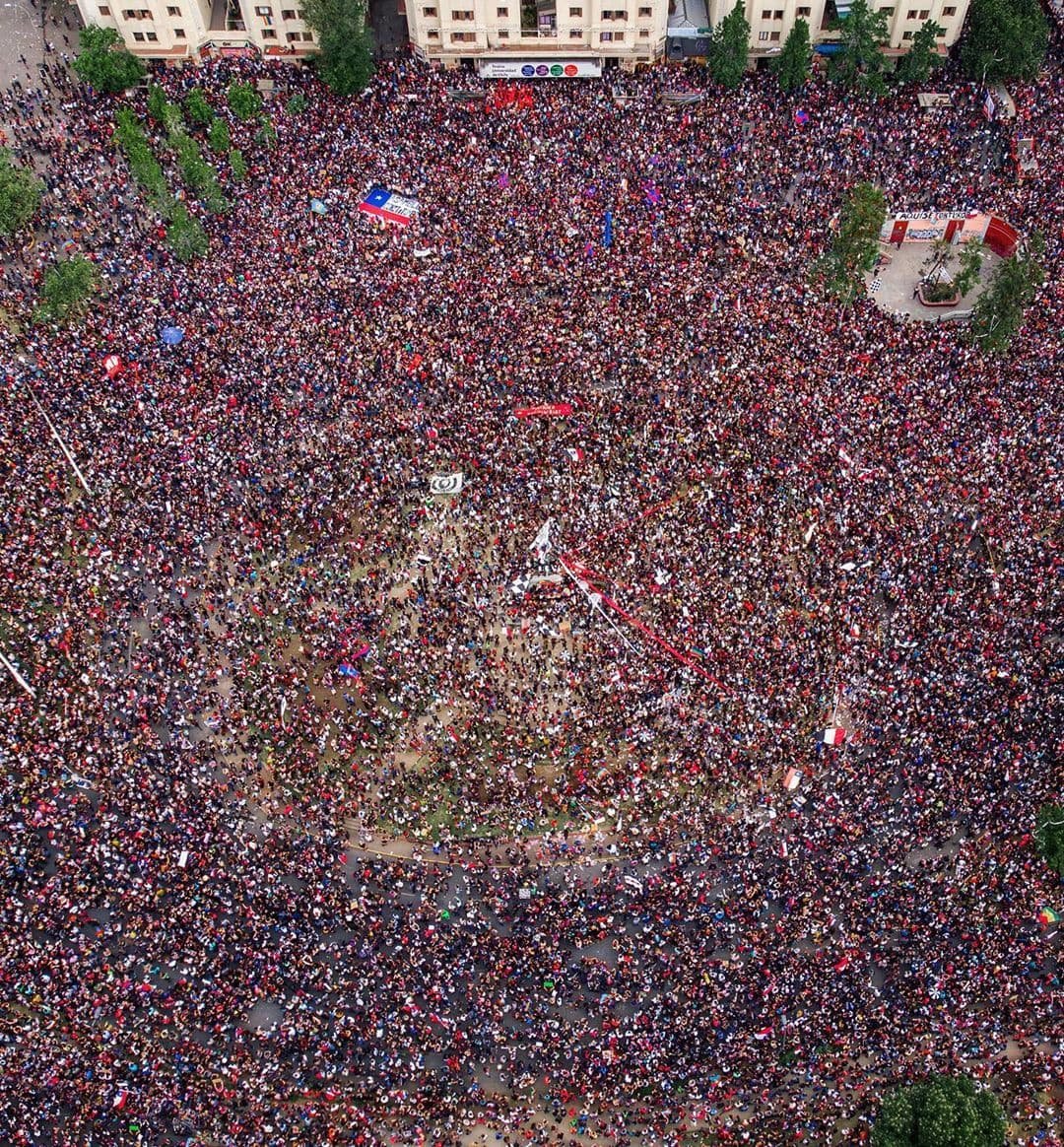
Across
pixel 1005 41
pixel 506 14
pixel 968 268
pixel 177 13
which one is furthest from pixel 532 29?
pixel 968 268

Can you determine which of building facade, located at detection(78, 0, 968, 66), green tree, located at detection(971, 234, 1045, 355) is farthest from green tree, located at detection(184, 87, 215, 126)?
green tree, located at detection(971, 234, 1045, 355)

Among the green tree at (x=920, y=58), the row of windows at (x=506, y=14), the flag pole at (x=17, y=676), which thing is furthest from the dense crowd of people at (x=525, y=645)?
the row of windows at (x=506, y=14)

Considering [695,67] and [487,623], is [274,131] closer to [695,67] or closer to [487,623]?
[695,67]

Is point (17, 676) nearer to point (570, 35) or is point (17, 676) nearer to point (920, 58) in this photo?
point (570, 35)

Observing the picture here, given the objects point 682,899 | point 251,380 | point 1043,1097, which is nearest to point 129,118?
point 251,380

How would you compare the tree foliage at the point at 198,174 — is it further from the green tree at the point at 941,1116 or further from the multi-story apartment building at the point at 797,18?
the green tree at the point at 941,1116

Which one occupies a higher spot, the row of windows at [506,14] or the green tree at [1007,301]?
the row of windows at [506,14]
